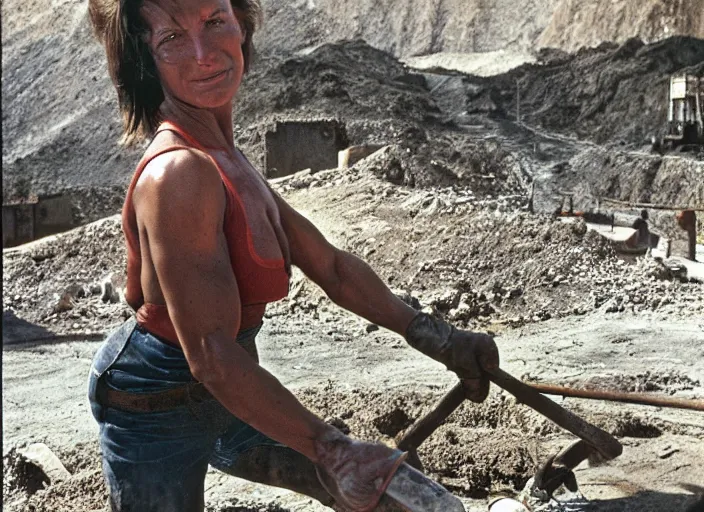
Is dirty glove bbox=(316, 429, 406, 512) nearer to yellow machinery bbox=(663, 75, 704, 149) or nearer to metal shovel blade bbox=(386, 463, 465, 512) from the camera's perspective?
metal shovel blade bbox=(386, 463, 465, 512)

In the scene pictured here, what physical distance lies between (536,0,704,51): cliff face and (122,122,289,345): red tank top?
17984 mm

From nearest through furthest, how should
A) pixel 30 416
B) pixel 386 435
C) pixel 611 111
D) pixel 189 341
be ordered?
1. pixel 189 341
2. pixel 386 435
3. pixel 30 416
4. pixel 611 111

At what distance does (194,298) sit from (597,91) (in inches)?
816

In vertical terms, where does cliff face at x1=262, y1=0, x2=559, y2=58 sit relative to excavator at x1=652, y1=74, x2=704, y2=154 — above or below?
above

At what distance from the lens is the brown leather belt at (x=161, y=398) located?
1882mm

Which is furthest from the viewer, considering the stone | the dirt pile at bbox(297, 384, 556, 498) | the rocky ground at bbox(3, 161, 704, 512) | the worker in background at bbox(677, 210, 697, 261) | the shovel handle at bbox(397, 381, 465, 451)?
the worker in background at bbox(677, 210, 697, 261)

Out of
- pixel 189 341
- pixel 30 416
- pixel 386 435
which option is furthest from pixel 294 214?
pixel 30 416

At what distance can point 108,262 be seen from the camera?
9.47 meters

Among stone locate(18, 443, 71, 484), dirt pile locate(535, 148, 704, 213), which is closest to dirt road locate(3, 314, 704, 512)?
stone locate(18, 443, 71, 484)

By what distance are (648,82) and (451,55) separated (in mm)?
4396

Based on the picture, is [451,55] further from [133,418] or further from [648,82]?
[133,418]

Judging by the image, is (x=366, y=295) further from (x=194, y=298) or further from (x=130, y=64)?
(x=130, y=64)

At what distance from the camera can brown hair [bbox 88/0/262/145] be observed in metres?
1.92

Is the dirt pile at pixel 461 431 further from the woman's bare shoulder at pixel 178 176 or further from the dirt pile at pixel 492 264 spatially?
the dirt pile at pixel 492 264
